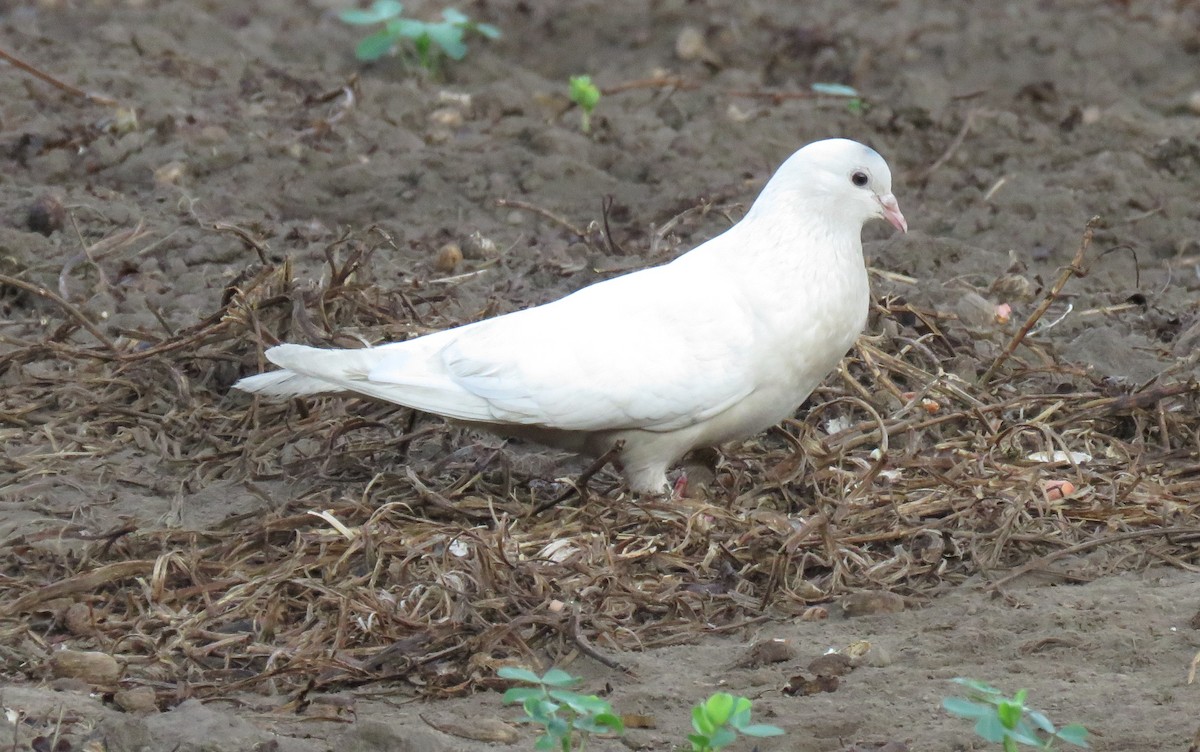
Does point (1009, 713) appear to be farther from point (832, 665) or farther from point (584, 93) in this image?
point (584, 93)

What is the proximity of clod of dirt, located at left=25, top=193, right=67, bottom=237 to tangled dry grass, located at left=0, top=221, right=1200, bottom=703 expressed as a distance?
619mm

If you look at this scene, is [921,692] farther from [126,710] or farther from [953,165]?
[953,165]

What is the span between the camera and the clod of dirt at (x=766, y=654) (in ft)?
10.7

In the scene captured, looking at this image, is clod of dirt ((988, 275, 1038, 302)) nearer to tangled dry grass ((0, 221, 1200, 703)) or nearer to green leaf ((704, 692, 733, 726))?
tangled dry grass ((0, 221, 1200, 703))

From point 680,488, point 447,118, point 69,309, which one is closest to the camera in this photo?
point 680,488

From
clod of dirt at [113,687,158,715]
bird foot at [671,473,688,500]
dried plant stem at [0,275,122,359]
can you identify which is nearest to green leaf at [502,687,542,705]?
clod of dirt at [113,687,158,715]

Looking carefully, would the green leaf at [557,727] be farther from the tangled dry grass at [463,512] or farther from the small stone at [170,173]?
the small stone at [170,173]

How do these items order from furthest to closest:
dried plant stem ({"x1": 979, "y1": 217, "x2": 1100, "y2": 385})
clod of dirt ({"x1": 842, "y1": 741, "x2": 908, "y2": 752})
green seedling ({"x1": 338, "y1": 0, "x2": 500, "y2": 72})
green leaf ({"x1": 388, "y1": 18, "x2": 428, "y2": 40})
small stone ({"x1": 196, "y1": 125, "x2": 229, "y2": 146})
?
1. green leaf ({"x1": 388, "y1": 18, "x2": 428, "y2": 40})
2. green seedling ({"x1": 338, "y1": 0, "x2": 500, "y2": 72})
3. small stone ({"x1": 196, "y1": 125, "x2": 229, "y2": 146})
4. dried plant stem ({"x1": 979, "y1": 217, "x2": 1100, "y2": 385})
5. clod of dirt ({"x1": 842, "y1": 741, "x2": 908, "y2": 752})

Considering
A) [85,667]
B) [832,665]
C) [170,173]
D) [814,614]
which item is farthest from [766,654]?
[170,173]

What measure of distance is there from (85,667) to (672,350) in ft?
5.06

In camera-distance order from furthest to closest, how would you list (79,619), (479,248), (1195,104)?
(1195,104), (479,248), (79,619)

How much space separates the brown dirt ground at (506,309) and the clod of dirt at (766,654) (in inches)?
0.8

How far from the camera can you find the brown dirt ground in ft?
10.6

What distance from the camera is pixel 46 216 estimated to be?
575 centimetres
